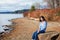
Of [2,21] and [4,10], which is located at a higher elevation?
[4,10]

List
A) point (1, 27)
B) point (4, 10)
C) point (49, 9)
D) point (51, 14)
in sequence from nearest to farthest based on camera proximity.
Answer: point (4, 10), point (1, 27), point (49, 9), point (51, 14)

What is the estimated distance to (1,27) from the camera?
342 inches

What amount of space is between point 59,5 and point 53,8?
39 centimetres

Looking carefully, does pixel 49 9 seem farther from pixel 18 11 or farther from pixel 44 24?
pixel 44 24

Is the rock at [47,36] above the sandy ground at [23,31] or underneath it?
above

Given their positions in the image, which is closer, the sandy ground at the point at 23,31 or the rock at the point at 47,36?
the rock at the point at 47,36

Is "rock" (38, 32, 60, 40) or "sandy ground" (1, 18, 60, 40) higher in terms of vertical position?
"rock" (38, 32, 60, 40)

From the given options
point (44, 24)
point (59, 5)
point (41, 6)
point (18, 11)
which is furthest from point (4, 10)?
point (44, 24)

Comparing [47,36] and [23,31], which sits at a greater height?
[47,36]

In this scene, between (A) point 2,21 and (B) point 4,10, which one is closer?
(B) point 4,10

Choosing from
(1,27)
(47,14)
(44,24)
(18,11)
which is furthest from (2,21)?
(44,24)

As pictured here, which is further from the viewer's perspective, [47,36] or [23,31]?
[23,31]

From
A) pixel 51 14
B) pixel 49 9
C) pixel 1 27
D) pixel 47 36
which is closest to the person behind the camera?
pixel 47 36

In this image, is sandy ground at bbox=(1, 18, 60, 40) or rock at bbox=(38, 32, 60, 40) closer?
rock at bbox=(38, 32, 60, 40)
